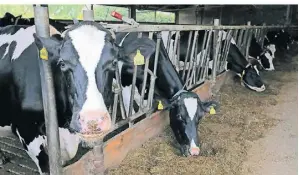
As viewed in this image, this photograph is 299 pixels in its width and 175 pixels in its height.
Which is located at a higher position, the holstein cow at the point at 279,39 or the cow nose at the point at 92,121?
the cow nose at the point at 92,121

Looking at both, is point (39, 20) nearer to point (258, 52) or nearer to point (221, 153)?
point (221, 153)

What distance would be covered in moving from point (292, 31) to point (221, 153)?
432 inches

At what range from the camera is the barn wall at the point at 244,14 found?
488 inches

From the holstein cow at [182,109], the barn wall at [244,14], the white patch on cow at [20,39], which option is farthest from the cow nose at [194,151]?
the barn wall at [244,14]

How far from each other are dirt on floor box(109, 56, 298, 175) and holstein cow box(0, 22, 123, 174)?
0.66 metres

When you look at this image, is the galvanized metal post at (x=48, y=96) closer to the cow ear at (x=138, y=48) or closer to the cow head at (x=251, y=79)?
the cow ear at (x=138, y=48)

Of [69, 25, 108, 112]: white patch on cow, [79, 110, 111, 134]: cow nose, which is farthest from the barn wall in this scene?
[79, 110, 111, 134]: cow nose

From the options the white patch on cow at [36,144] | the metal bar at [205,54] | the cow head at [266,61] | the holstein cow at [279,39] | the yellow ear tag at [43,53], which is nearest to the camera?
the yellow ear tag at [43,53]

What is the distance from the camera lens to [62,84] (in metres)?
2.35

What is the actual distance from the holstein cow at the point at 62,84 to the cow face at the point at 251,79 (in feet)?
13.1

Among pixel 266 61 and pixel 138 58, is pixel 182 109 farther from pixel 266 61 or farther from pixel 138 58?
pixel 266 61

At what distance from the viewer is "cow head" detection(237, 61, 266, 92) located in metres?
5.77

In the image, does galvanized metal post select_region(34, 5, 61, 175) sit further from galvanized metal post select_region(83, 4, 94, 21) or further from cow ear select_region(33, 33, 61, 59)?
galvanized metal post select_region(83, 4, 94, 21)

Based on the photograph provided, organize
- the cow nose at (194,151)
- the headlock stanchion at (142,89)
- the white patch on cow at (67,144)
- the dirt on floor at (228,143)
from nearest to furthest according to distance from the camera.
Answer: the white patch on cow at (67,144), the headlock stanchion at (142,89), the dirt on floor at (228,143), the cow nose at (194,151)
